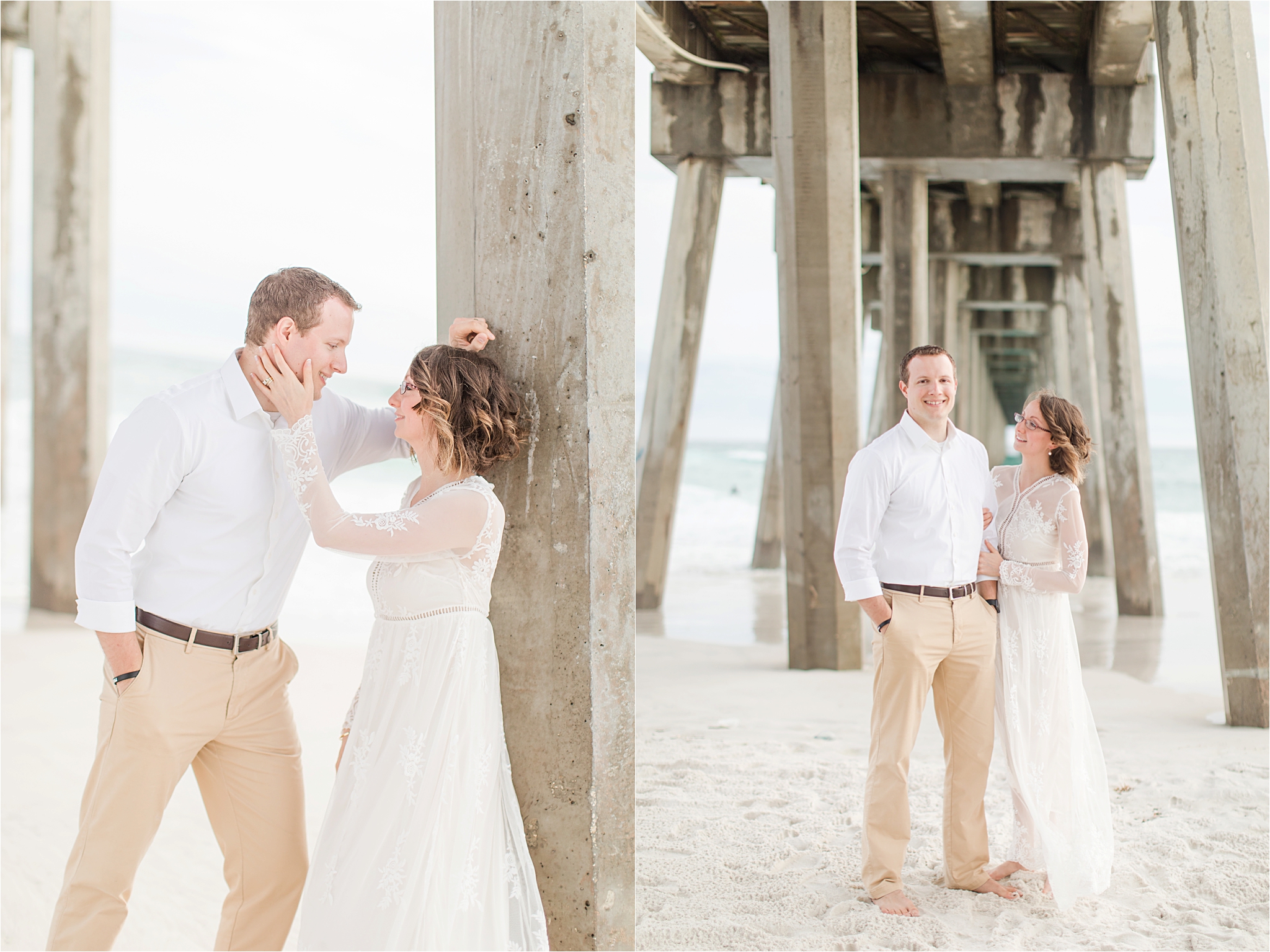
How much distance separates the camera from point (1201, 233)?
228 inches

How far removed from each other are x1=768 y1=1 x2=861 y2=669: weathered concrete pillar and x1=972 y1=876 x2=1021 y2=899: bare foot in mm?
3448

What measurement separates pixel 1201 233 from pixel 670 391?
569cm

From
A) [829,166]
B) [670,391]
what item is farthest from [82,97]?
[829,166]

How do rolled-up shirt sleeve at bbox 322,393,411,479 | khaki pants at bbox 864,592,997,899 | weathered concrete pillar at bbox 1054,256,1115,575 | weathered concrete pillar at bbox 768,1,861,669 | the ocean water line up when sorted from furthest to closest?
weathered concrete pillar at bbox 1054,256,1115,575 < the ocean water < weathered concrete pillar at bbox 768,1,861,669 < khaki pants at bbox 864,592,997,899 < rolled-up shirt sleeve at bbox 322,393,411,479

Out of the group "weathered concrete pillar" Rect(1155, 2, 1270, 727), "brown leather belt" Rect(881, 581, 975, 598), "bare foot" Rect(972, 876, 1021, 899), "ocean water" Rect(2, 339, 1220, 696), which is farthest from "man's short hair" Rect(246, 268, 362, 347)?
"ocean water" Rect(2, 339, 1220, 696)

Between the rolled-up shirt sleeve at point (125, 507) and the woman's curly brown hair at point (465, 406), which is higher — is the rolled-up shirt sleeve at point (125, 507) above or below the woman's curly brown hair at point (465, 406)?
below

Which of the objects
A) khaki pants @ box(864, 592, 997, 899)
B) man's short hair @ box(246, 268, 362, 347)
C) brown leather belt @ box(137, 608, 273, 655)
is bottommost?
khaki pants @ box(864, 592, 997, 899)

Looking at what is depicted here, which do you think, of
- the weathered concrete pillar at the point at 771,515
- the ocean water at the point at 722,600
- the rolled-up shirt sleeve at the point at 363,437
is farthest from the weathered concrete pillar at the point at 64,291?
the weathered concrete pillar at the point at 771,515

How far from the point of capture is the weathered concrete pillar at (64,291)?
30.1ft

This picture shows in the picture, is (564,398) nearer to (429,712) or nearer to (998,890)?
(429,712)

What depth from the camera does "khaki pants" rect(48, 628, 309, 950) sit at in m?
2.39

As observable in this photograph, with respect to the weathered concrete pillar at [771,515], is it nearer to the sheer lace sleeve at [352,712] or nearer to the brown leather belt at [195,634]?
the sheer lace sleeve at [352,712]

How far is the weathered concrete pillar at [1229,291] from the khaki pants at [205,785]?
5131mm

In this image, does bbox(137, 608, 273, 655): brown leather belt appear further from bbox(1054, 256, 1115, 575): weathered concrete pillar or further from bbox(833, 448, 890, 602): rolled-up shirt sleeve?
bbox(1054, 256, 1115, 575): weathered concrete pillar
